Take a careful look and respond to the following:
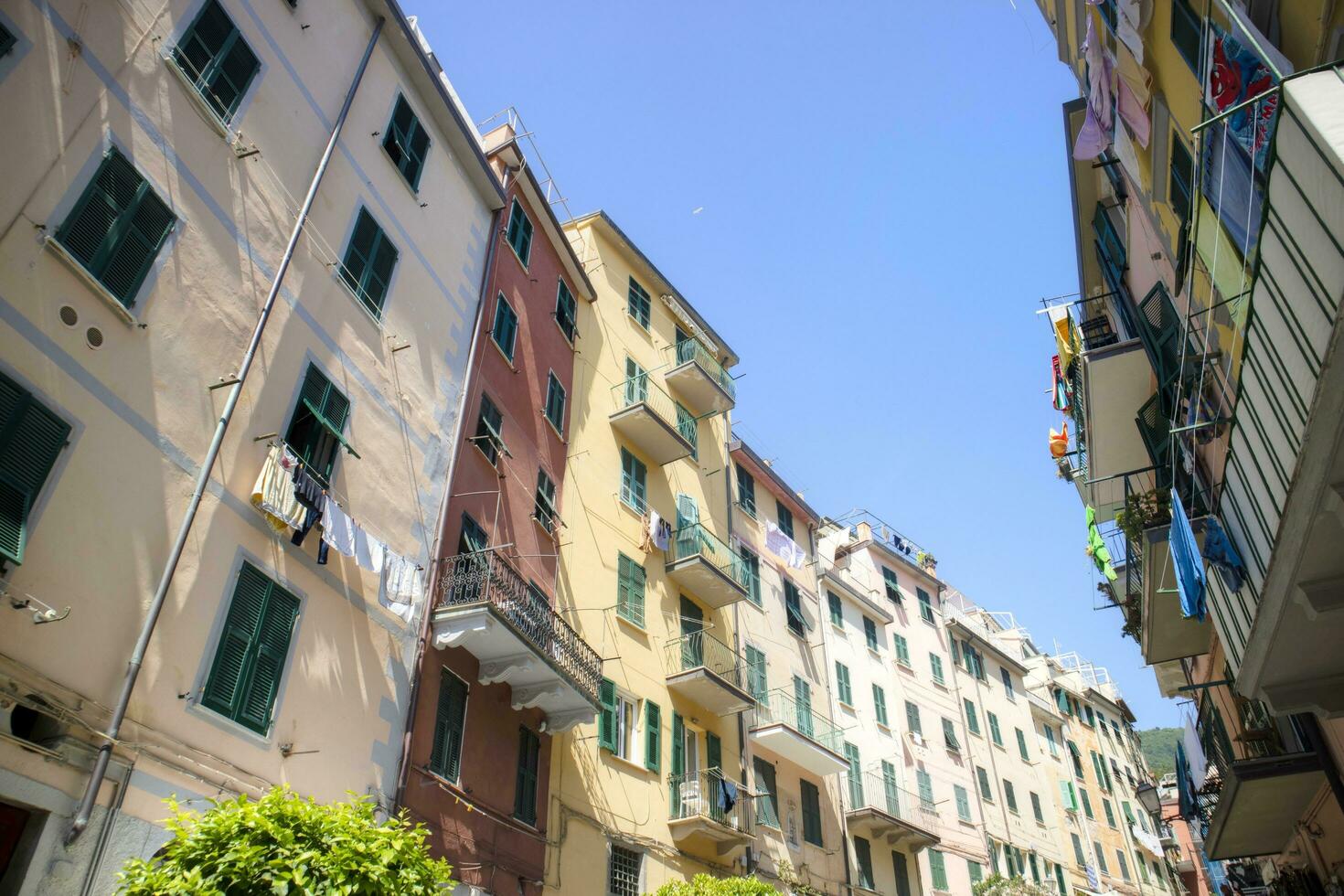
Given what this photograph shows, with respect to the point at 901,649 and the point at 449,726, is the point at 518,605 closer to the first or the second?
the point at 449,726

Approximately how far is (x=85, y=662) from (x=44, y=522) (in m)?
1.37

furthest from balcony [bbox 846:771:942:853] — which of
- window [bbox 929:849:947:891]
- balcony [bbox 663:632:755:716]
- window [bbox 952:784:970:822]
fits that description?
balcony [bbox 663:632:755:716]

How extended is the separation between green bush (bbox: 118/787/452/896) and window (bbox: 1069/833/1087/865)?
134 ft

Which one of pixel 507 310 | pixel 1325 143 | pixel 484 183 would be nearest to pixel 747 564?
pixel 507 310

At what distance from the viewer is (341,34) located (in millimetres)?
15422

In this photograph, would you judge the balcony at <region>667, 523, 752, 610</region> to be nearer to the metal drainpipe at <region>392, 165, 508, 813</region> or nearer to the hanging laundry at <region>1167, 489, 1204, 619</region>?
the metal drainpipe at <region>392, 165, 508, 813</region>

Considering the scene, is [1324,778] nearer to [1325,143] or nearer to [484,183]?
[1325,143]

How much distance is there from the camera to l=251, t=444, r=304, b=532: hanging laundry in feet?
37.0

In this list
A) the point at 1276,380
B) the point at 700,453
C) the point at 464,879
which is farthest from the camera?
the point at 700,453

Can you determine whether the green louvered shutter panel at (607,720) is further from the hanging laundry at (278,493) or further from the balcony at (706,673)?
the hanging laundry at (278,493)

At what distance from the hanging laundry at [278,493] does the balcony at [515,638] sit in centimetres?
350

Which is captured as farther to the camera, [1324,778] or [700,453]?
[700,453]

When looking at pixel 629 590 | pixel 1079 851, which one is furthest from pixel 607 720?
pixel 1079 851

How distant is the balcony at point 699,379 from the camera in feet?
89.2
